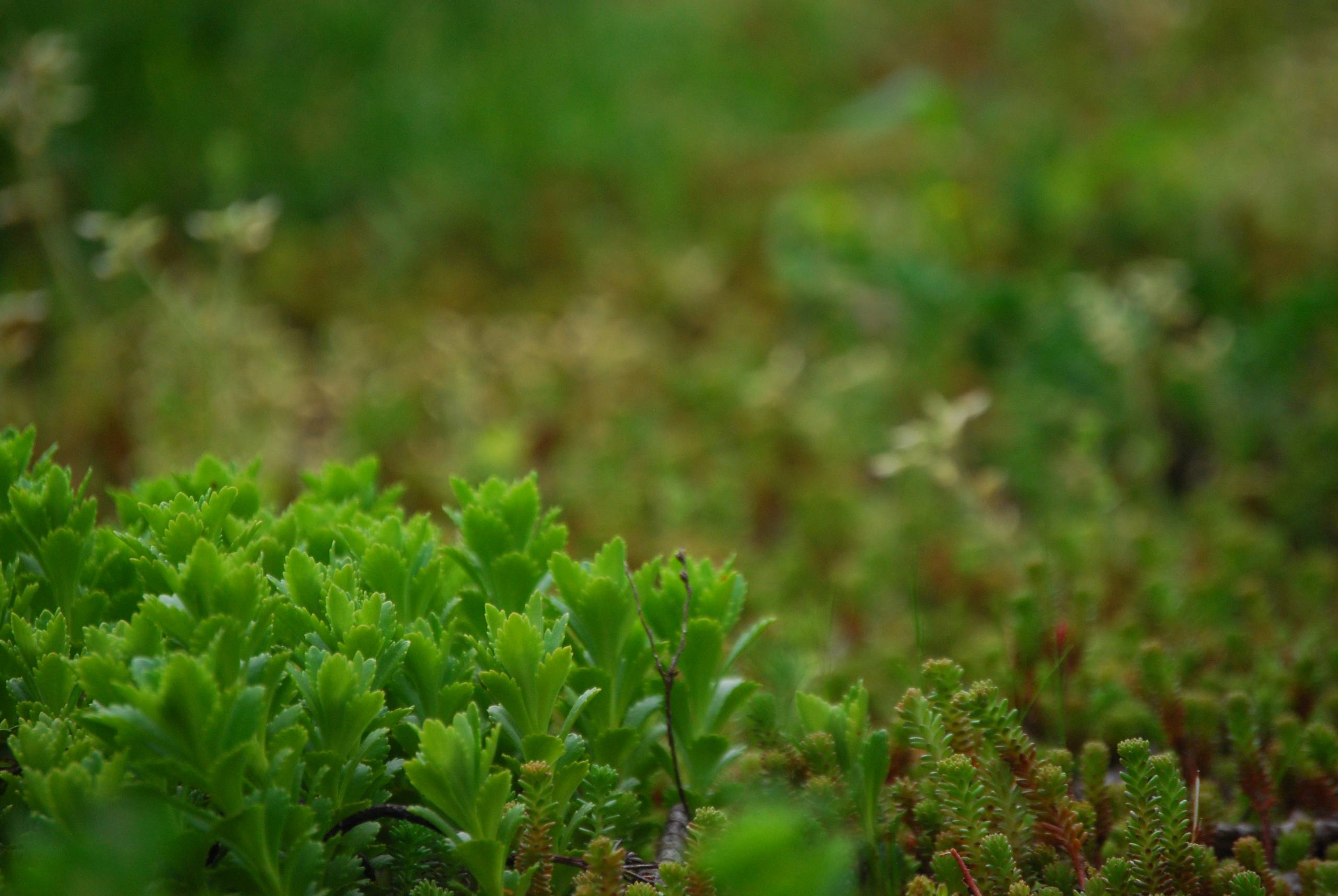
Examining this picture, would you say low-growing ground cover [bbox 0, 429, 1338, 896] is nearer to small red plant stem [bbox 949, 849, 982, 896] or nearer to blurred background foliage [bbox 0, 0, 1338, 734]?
small red plant stem [bbox 949, 849, 982, 896]

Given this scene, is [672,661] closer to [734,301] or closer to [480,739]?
[480,739]

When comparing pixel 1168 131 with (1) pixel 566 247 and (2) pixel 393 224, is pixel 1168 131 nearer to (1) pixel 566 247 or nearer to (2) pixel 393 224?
(1) pixel 566 247

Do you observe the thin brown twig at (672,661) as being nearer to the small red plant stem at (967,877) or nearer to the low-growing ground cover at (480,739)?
the low-growing ground cover at (480,739)

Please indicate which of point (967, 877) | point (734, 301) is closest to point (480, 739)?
point (967, 877)

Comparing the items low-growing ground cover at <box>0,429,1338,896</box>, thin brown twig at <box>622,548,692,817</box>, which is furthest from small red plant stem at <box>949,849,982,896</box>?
thin brown twig at <box>622,548,692,817</box>

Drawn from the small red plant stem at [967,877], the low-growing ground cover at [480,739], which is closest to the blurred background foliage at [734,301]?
the low-growing ground cover at [480,739]

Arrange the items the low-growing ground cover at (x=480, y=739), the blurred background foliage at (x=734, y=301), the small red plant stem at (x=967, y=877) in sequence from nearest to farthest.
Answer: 1. the low-growing ground cover at (x=480, y=739)
2. the small red plant stem at (x=967, y=877)
3. the blurred background foliage at (x=734, y=301)
